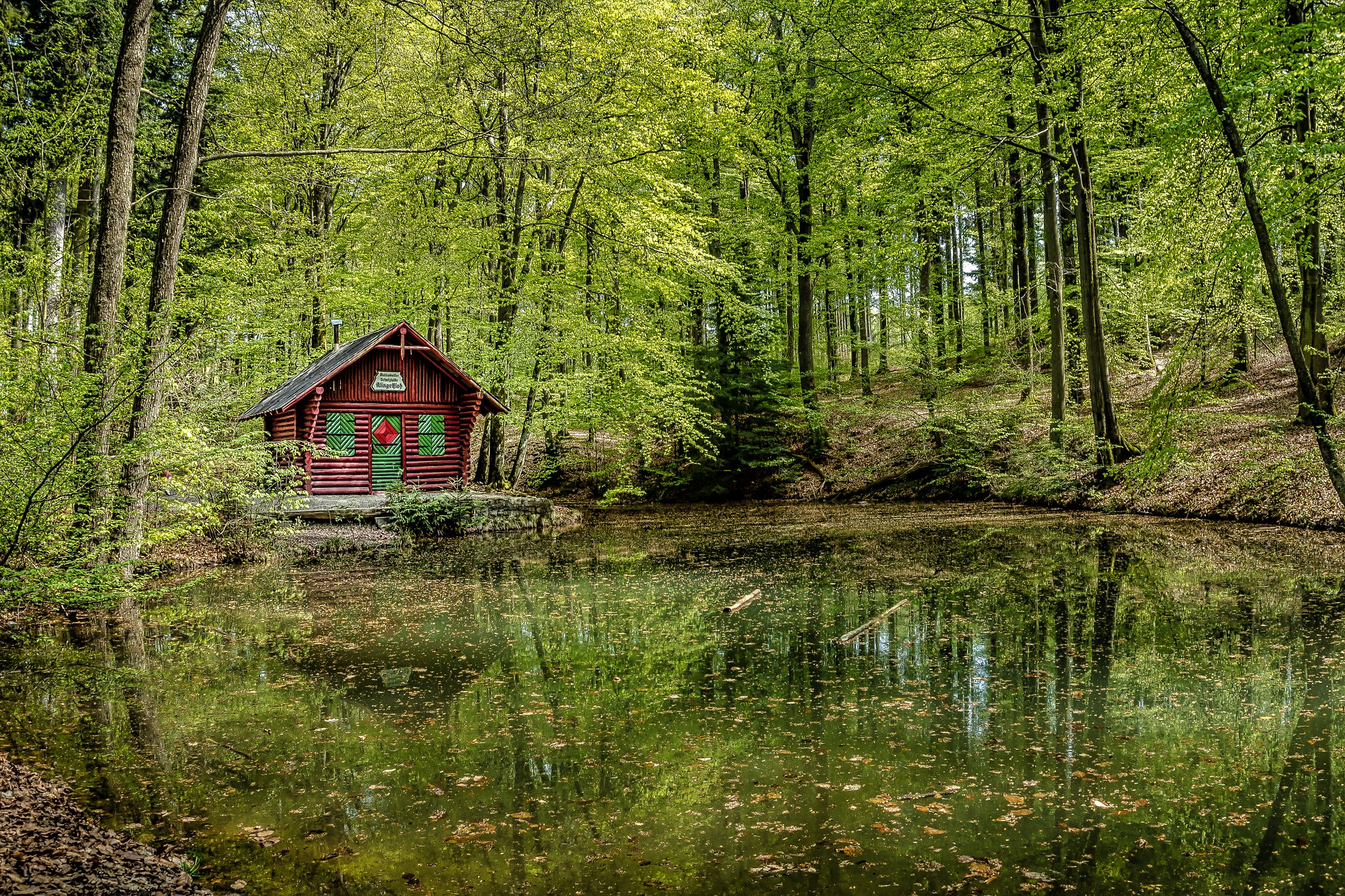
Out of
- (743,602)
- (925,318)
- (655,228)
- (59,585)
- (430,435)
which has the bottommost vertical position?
(743,602)

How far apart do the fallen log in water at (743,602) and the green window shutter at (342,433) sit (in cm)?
1447

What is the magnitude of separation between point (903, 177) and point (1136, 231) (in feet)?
19.8

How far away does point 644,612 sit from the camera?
10.1m

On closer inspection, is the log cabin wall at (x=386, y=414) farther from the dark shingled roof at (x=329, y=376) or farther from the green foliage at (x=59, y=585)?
the green foliage at (x=59, y=585)

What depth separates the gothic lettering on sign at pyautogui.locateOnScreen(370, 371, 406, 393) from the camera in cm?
2198

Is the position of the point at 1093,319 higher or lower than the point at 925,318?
lower

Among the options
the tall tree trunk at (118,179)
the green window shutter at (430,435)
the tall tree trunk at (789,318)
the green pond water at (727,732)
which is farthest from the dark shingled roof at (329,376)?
the tall tree trunk at (789,318)

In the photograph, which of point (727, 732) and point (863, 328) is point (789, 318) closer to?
point (863, 328)

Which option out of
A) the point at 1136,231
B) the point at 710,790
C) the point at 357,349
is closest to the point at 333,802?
the point at 710,790

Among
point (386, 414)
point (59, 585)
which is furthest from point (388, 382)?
point (59, 585)

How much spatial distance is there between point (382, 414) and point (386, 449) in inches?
38.8

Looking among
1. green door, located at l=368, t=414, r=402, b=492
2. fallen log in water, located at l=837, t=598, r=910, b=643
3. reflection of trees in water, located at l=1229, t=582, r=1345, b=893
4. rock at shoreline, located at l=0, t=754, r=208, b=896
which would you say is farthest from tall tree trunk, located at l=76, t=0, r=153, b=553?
green door, located at l=368, t=414, r=402, b=492

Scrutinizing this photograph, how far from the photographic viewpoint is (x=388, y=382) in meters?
22.1

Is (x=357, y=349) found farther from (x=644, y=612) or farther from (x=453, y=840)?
(x=453, y=840)
